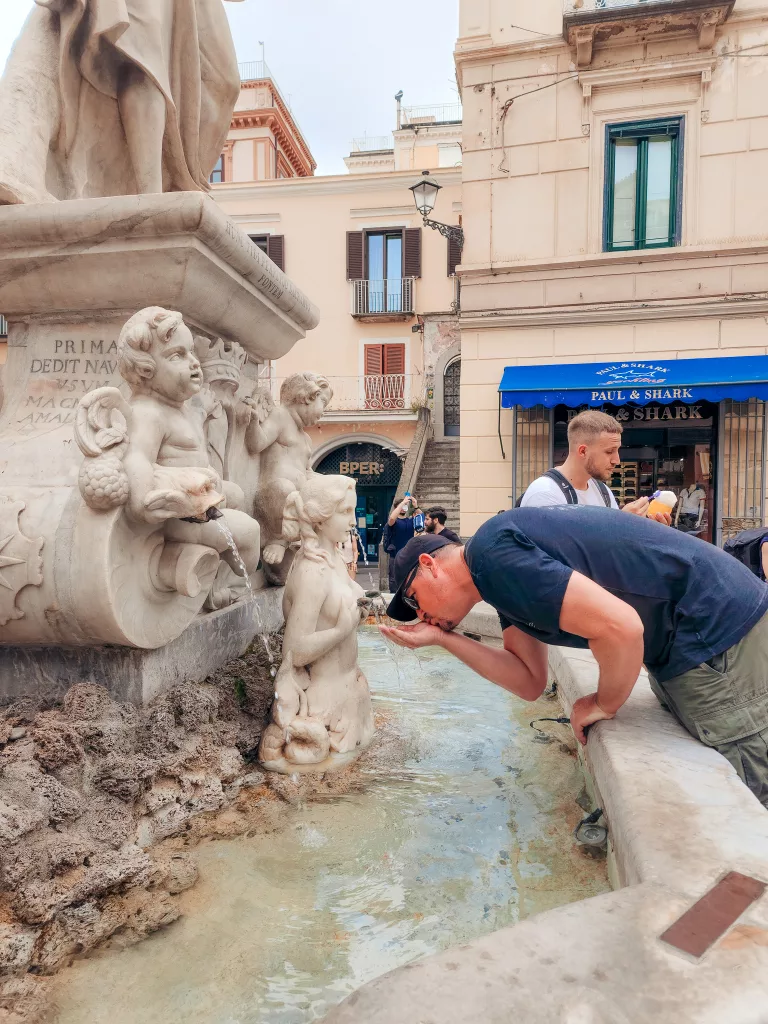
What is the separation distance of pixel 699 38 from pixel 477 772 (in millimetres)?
11119

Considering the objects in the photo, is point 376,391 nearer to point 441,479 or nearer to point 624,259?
point 441,479

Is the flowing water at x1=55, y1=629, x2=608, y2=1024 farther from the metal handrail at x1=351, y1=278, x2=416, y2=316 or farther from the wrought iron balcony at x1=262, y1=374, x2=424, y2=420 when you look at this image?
the metal handrail at x1=351, y1=278, x2=416, y2=316

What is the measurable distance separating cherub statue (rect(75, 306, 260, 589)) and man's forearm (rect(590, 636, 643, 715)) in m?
1.25

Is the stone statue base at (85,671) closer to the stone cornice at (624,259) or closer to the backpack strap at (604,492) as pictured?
the backpack strap at (604,492)

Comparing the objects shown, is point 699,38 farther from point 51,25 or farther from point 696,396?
point 51,25

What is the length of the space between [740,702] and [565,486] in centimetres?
151

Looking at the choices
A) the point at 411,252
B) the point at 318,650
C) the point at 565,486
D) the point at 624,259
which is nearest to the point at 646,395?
the point at 624,259

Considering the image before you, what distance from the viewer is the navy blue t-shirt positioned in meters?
1.79

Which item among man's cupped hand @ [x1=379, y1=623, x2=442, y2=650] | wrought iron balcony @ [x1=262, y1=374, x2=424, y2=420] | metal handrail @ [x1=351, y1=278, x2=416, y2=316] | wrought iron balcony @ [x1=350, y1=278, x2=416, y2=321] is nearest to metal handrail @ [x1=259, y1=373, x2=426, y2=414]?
wrought iron balcony @ [x1=262, y1=374, x2=424, y2=420]

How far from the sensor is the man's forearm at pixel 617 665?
5.61 feet

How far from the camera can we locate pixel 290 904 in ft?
6.01

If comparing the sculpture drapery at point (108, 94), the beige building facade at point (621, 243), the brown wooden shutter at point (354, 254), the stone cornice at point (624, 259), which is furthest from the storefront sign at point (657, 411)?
the brown wooden shutter at point (354, 254)

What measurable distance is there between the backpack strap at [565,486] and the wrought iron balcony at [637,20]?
9565mm

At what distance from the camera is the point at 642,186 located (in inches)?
413
